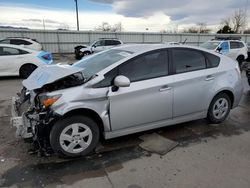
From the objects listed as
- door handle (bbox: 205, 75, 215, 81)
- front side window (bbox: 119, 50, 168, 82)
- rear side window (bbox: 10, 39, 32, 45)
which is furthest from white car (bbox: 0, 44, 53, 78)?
rear side window (bbox: 10, 39, 32, 45)

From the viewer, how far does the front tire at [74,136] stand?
3.15 metres

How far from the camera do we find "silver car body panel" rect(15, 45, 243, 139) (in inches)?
127

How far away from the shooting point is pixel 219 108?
453 cm

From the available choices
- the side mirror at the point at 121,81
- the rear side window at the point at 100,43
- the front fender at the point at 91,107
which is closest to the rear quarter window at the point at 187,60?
the side mirror at the point at 121,81

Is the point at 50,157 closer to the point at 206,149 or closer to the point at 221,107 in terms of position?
the point at 206,149

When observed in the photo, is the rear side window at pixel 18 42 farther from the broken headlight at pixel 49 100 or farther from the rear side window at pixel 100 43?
the broken headlight at pixel 49 100

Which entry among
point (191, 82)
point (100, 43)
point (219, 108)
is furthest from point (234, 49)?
point (191, 82)

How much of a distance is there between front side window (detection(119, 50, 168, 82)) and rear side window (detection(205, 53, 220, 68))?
949mm

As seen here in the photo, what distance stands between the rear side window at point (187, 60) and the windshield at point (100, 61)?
33.4 inches

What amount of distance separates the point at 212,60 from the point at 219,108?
94cm

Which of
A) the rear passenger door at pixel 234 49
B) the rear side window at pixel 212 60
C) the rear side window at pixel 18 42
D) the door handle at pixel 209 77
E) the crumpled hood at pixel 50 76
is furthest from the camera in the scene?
the rear side window at pixel 18 42

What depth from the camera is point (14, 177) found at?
291 centimetres

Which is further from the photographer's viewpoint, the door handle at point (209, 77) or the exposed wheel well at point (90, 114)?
the door handle at point (209, 77)

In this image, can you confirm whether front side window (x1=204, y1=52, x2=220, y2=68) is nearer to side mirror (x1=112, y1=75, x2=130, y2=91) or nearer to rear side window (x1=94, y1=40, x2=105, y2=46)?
side mirror (x1=112, y1=75, x2=130, y2=91)
